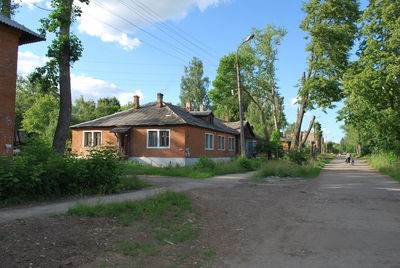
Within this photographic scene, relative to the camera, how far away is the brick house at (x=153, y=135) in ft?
84.8

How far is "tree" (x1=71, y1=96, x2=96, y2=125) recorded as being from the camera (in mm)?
53144

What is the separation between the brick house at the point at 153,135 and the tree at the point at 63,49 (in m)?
9.58

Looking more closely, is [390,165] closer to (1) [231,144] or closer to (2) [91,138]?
(1) [231,144]

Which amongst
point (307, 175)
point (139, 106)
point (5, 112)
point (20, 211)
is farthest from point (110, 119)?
point (20, 211)

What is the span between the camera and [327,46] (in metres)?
29.1

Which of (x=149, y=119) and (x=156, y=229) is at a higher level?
(x=149, y=119)

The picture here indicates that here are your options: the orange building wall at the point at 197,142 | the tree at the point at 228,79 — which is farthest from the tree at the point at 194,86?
the orange building wall at the point at 197,142

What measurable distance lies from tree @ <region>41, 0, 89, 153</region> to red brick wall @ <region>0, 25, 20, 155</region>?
1.53 meters

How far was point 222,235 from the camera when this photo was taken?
6.26 metres

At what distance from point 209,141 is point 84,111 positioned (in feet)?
122

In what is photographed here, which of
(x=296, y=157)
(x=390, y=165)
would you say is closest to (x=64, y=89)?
(x=296, y=157)

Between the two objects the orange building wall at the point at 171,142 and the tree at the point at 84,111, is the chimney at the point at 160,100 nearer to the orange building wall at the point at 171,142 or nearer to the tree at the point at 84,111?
the orange building wall at the point at 171,142

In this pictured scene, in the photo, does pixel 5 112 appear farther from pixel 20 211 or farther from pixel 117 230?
pixel 117 230

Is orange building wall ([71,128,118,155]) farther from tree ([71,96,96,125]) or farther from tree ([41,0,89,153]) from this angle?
tree ([71,96,96,125])
